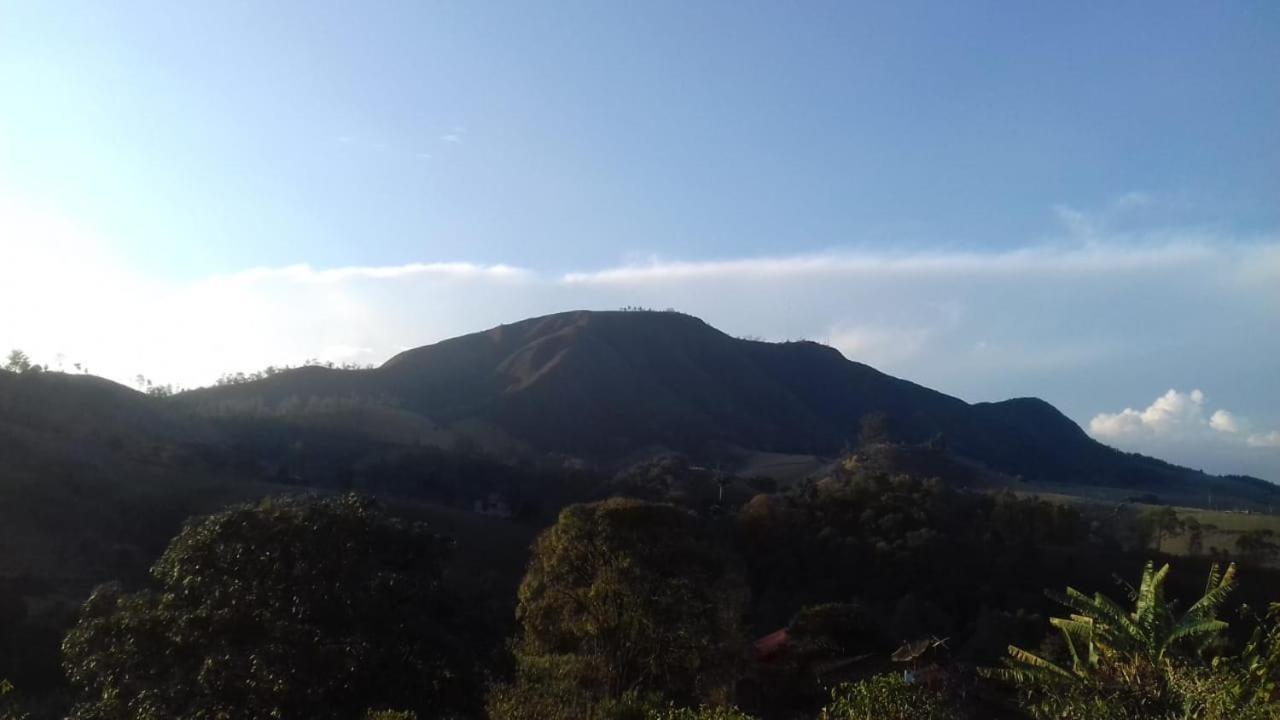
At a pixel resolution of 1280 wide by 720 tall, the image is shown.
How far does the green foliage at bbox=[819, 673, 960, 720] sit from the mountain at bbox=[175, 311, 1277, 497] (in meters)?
84.3

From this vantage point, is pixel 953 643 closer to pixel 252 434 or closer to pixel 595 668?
pixel 595 668

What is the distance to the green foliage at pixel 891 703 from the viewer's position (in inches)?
320

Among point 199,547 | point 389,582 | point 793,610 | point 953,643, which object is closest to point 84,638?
point 199,547

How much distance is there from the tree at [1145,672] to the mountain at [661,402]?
82880 mm

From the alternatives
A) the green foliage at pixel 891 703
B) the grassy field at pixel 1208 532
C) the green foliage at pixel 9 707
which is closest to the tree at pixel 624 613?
the green foliage at pixel 891 703

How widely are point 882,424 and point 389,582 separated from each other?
4432 inches

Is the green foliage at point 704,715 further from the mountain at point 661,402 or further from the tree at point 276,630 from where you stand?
the mountain at point 661,402

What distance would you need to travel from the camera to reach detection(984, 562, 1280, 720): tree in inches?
314

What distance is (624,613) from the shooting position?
46.3 feet

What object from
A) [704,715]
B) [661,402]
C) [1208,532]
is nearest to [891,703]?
[704,715]

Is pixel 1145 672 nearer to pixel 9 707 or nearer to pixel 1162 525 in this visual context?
pixel 9 707

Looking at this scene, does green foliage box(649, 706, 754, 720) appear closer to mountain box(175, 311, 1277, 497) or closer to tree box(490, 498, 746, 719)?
tree box(490, 498, 746, 719)

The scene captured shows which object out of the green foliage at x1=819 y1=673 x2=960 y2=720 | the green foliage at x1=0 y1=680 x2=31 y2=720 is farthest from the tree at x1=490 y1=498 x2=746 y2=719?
the green foliage at x1=0 y1=680 x2=31 y2=720

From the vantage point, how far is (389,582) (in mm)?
15328
